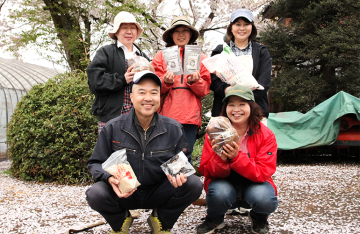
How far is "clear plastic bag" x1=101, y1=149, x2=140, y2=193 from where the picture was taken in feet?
7.30

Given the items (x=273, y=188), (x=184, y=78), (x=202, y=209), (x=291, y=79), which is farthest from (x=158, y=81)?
(x=291, y=79)

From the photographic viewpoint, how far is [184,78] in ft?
10.1

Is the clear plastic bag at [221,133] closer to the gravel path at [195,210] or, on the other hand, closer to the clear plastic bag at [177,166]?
the clear plastic bag at [177,166]

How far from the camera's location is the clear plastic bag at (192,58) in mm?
2951

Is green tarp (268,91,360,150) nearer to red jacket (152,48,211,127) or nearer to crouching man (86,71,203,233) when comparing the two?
red jacket (152,48,211,127)

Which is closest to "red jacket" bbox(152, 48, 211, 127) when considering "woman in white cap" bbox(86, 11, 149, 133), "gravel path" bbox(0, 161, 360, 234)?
"woman in white cap" bbox(86, 11, 149, 133)

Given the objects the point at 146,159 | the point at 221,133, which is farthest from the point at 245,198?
the point at 146,159

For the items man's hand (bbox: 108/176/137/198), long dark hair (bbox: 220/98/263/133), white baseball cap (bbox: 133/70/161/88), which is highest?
white baseball cap (bbox: 133/70/161/88)

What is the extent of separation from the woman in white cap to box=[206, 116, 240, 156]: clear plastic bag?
1003mm

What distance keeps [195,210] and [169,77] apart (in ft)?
5.37

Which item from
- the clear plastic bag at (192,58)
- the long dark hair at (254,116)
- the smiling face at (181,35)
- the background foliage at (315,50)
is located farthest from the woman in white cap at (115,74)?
the background foliage at (315,50)

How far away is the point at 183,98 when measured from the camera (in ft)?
9.98

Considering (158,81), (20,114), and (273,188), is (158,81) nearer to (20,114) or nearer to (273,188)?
(273,188)

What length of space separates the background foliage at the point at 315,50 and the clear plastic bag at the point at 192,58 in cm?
750
